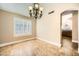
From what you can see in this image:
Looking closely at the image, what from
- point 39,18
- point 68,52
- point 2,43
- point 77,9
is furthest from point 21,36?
point 77,9

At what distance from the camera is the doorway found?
6.14ft

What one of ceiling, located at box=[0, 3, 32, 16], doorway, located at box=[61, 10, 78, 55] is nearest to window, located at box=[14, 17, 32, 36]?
ceiling, located at box=[0, 3, 32, 16]

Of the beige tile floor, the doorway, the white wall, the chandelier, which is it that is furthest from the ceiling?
the doorway

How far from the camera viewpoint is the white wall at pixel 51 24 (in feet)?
6.30

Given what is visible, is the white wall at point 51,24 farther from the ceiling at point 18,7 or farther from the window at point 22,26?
the ceiling at point 18,7

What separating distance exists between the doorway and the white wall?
0.08 m

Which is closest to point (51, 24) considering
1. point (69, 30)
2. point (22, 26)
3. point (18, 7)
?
point (69, 30)

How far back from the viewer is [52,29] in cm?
198

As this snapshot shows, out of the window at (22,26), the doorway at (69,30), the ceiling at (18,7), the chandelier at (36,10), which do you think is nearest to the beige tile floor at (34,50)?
the doorway at (69,30)

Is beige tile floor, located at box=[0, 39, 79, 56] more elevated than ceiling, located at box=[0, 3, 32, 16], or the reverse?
ceiling, located at box=[0, 3, 32, 16]

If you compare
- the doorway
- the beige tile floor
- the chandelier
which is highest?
the chandelier

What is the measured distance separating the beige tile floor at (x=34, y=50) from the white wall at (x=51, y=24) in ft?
0.39

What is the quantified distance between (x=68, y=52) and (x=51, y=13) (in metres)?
0.84

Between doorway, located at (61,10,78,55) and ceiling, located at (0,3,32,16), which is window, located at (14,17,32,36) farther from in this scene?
doorway, located at (61,10,78,55)
